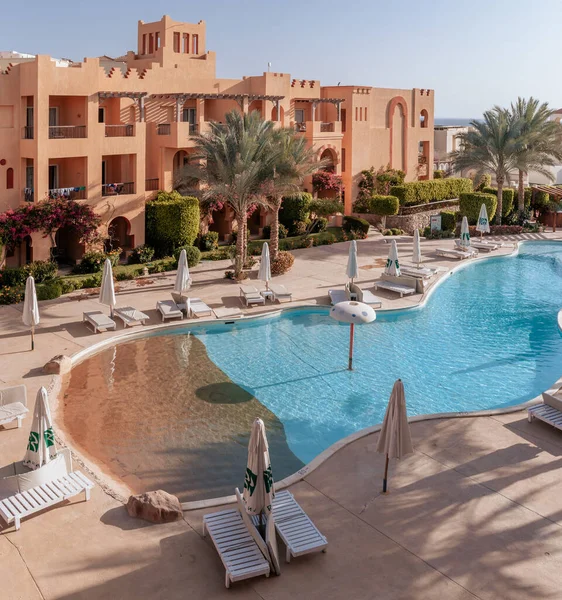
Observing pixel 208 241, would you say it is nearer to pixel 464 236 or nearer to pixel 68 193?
pixel 68 193

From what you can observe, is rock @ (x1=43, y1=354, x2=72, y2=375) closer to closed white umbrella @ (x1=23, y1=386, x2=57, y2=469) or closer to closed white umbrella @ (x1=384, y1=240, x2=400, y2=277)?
closed white umbrella @ (x1=23, y1=386, x2=57, y2=469)

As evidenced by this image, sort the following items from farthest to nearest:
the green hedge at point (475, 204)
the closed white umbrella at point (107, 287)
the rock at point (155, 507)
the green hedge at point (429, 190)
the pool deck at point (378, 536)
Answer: the green hedge at point (429, 190) < the green hedge at point (475, 204) < the closed white umbrella at point (107, 287) < the rock at point (155, 507) < the pool deck at point (378, 536)

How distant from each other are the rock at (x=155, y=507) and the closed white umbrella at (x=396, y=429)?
3391 mm

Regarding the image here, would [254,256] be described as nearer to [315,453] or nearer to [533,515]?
[315,453]

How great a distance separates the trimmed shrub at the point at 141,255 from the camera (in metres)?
31.5

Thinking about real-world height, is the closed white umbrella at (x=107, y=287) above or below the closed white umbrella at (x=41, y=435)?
above

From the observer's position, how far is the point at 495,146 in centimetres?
4116

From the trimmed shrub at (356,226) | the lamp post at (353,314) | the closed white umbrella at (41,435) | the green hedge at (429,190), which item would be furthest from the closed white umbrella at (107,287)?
the green hedge at (429,190)

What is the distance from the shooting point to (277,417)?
16.1 m

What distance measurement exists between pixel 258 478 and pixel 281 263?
20189 millimetres

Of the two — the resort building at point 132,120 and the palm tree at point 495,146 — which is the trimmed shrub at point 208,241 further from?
the palm tree at point 495,146

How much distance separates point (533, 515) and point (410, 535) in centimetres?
215

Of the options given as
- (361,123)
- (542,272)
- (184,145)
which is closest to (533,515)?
(542,272)

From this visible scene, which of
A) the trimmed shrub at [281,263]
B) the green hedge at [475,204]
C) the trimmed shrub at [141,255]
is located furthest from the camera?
the green hedge at [475,204]
